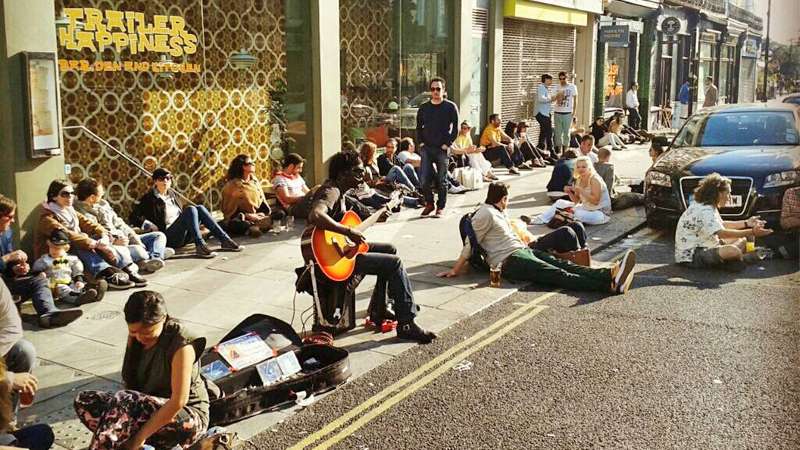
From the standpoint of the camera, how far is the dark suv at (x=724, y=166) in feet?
33.3

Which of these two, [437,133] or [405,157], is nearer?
[437,133]

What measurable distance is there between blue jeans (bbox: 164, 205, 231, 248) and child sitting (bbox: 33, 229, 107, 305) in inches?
78.8

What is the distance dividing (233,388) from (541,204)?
31.2ft

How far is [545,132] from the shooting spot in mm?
20469

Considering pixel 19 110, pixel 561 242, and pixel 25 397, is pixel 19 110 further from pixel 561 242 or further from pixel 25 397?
pixel 561 242

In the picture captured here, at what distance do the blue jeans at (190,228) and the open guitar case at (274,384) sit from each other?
434cm

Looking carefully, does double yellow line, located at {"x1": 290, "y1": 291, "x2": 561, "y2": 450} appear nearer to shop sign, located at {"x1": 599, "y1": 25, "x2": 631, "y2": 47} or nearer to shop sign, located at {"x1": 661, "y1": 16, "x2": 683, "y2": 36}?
shop sign, located at {"x1": 599, "y1": 25, "x2": 631, "y2": 47}

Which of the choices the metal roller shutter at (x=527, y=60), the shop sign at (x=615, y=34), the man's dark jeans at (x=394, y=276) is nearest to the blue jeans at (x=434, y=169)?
the man's dark jeans at (x=394, y=276)

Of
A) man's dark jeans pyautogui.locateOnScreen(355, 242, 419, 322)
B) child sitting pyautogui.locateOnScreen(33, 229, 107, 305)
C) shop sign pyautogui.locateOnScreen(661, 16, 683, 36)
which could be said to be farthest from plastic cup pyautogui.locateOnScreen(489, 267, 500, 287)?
shop sign pyautogui.locateOnScreen(661, 16, 683, 36)

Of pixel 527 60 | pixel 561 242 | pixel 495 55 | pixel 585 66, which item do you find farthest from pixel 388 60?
pixel 585 66

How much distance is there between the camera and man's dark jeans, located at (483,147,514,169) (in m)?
18.0

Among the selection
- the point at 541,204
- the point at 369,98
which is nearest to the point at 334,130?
the point at 369,98

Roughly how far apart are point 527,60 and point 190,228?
13.6 metres

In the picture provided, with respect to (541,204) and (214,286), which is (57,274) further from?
(541,204)
